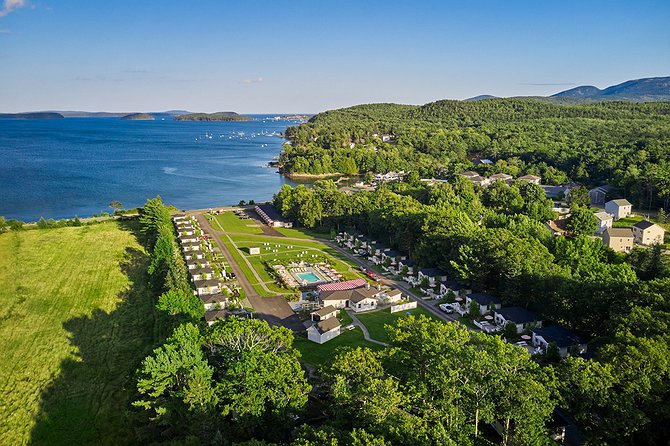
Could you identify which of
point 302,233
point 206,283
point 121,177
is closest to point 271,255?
point 302,233

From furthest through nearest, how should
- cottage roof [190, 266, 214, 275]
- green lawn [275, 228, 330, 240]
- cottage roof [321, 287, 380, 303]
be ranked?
green lawn [275, 228, 330, 240], cottage roof [190, 266, 214, 275], cottage roof [321, 287, 380, 303]

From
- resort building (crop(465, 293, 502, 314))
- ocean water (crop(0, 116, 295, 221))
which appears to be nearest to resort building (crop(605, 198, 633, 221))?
resort building (crop(465, 293, 502, 314))

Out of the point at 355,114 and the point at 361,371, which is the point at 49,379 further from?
the point at 355,114

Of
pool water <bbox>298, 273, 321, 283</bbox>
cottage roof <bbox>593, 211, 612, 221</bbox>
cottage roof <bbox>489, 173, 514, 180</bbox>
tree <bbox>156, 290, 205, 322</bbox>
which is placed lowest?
pool water <bbox>298, 273, 321, 283</bbox>

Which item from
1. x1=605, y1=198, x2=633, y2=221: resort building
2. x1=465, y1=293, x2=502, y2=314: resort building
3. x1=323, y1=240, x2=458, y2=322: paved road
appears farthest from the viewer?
→ x1=605, y1=198, x2=633, y2=221: resort building

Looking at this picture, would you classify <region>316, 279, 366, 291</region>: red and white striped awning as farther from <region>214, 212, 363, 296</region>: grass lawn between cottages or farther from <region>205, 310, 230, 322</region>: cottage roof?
<region>205, 310, 230, 322</region>: cottage roof

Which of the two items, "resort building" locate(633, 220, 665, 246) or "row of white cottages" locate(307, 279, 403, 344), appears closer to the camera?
"row of white cottages" locate(307, 279, 403, 344)

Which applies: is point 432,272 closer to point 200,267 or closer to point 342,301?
point 342,301

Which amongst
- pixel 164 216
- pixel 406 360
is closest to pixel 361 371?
pixel 406 360
